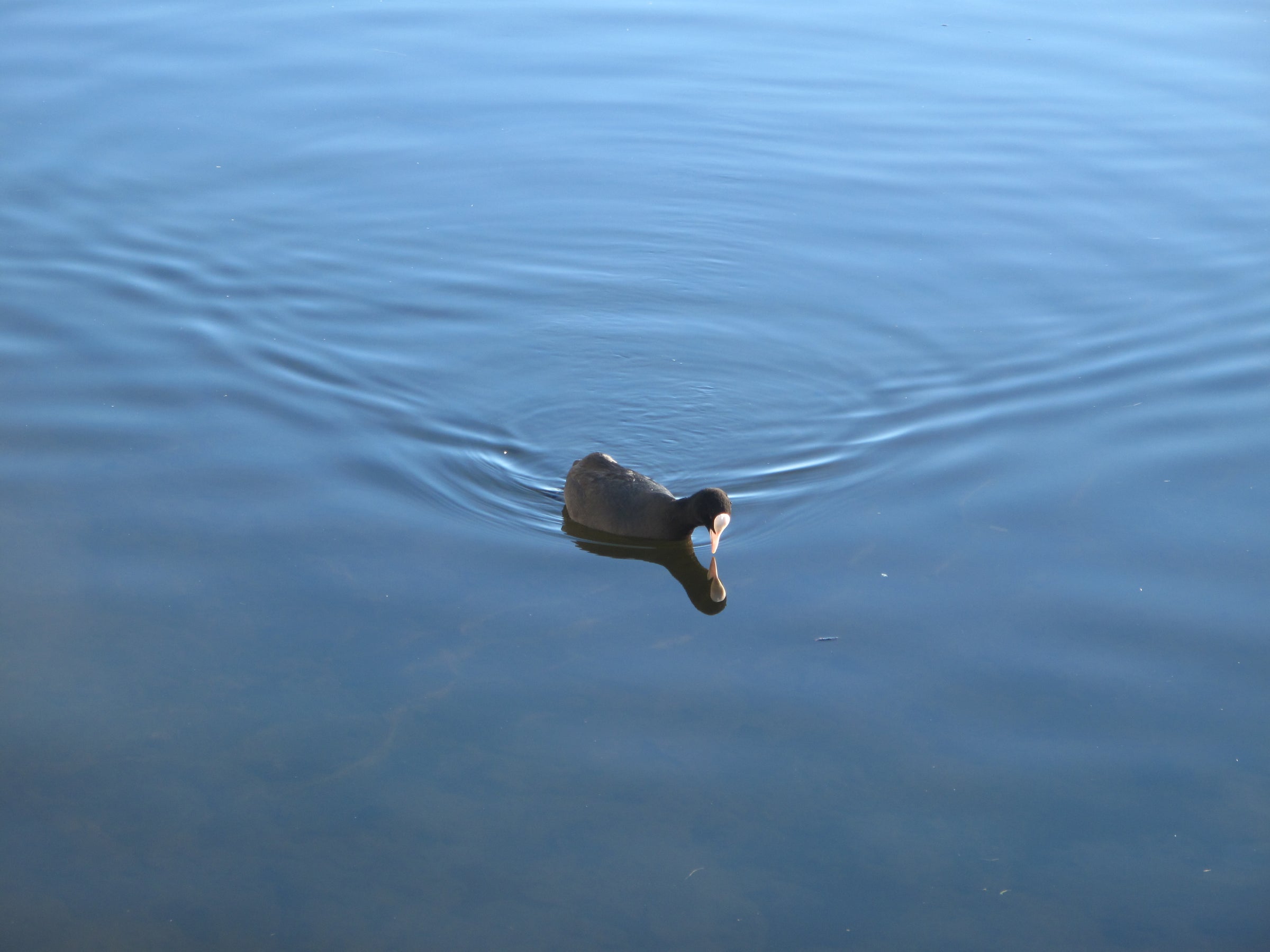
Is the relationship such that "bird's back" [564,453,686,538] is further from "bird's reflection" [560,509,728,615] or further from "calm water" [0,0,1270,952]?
"calm water" [0,0,1270,952]

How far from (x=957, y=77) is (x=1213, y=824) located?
35.3 ft

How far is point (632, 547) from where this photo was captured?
820 cm

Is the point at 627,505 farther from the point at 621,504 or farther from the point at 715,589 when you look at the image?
the point at 715,589

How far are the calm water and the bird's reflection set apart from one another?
0.04m

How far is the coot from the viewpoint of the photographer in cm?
798

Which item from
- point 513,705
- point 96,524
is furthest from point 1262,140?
point 96,524

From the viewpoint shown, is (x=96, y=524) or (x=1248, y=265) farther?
(x=1248, y=265)

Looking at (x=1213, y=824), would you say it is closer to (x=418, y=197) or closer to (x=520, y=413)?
(x=520, y=413)

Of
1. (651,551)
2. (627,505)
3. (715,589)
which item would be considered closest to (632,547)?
(651,551)

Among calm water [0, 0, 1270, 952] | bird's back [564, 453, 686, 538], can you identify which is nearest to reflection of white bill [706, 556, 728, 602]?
calm water [0, 0, 1270, 952]

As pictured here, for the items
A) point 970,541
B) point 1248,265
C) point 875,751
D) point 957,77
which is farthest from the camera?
point 957,77

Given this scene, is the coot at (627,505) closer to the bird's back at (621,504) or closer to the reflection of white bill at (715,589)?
the bird's back at (621,504)

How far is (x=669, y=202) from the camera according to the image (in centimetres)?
1239

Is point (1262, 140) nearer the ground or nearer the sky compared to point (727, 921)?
nearer the sky
